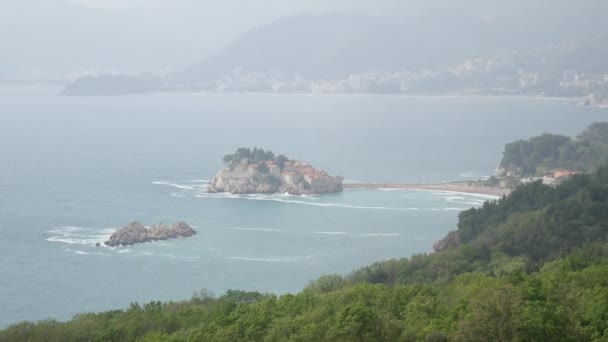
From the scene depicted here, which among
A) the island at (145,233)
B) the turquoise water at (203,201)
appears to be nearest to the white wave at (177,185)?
the turquoise water at (203,201)

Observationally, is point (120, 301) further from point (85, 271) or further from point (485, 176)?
point (485, 176)

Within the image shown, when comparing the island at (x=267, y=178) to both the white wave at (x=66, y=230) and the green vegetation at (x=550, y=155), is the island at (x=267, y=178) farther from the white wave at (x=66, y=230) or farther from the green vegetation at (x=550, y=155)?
the white wave at (x=66, y=230)

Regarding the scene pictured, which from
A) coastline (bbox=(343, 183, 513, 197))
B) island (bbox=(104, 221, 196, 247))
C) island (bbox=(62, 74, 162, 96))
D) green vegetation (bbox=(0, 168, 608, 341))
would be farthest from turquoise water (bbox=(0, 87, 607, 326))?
island (bbox=(62, 74, 162, 96))

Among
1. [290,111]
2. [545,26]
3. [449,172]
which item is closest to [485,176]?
[449,172]

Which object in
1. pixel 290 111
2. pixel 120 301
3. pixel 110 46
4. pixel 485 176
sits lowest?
pixel 120 301

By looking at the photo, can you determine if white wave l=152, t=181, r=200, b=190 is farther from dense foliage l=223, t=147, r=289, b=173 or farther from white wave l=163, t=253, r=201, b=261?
white wave l=163, t=253, r=201, b=261

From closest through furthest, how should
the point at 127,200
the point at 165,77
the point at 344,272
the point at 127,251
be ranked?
the point at 344,272, the point at 127,251, the point at 127,200, the point at 165,77

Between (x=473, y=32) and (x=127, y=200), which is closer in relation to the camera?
(x=127, y=200)

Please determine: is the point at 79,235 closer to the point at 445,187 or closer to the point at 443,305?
the point at 445,187

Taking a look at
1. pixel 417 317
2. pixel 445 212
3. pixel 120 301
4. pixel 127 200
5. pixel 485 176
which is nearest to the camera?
pixel 417 317
